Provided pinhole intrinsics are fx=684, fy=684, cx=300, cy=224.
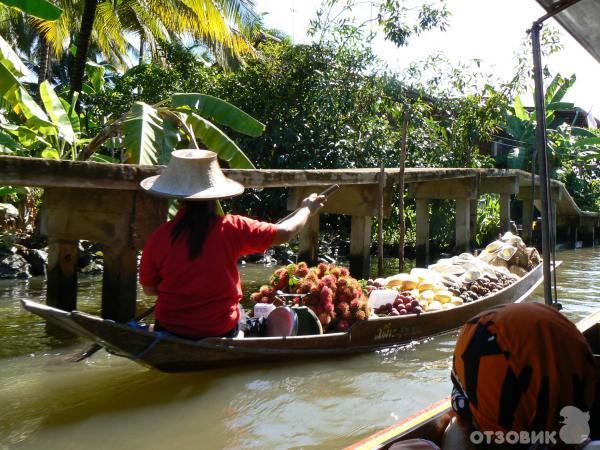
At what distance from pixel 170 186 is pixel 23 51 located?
2425cm

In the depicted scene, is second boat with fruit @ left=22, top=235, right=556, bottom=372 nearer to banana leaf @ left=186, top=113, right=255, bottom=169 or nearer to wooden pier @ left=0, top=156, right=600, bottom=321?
wooden pier @ left=0, top=156, right=600, bottom=321

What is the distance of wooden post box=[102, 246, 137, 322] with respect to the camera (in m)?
6.44

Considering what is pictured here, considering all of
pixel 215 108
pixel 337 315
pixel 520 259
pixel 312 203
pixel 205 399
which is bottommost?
pixel 205 399

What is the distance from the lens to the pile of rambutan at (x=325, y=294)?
624 cm

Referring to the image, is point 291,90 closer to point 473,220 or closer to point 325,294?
point 473,220

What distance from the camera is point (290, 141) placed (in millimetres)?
15109

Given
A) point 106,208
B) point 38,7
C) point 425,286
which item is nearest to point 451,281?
point 425,286

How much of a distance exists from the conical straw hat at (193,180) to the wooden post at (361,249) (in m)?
6.01

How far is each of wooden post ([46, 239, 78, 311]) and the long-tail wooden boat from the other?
229cm

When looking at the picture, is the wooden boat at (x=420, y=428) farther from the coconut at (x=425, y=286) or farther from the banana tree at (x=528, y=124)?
the banana tree at (x=528, y=124)

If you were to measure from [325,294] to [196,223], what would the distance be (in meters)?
2.22

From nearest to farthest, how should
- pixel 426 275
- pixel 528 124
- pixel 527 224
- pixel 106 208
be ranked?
pixel 106 208, pixel 426 275, pixel 527 224, pixel 528 124

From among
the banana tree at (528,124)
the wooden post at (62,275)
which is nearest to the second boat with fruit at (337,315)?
the wooden post at (62,275)

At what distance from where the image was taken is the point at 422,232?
43.7ft
